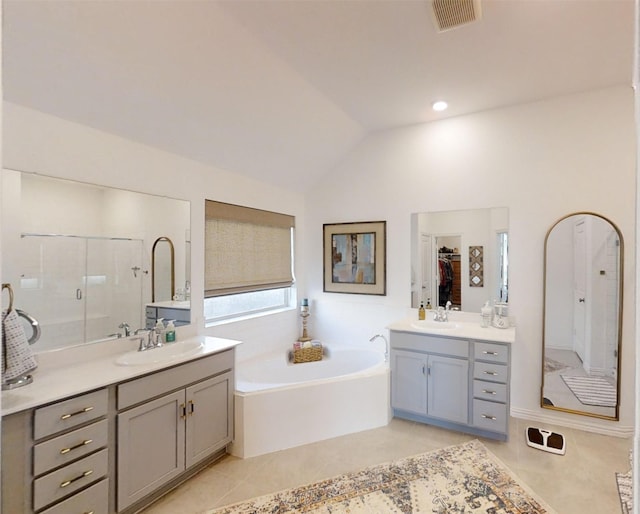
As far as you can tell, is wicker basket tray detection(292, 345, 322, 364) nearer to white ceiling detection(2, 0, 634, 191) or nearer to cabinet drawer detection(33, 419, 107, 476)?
white ceiling detection(2, 0, 634, 191)

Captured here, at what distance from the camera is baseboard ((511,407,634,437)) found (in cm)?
299

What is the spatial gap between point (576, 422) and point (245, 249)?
130 inches

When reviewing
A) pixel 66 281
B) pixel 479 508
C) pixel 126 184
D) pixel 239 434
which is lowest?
pixel 479 508

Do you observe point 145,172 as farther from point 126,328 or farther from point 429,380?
point 429,380

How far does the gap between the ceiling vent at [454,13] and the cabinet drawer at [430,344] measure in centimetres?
225

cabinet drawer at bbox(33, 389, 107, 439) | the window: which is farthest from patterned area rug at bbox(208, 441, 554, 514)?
the window

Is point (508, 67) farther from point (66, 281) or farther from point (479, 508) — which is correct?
point (66, 281)

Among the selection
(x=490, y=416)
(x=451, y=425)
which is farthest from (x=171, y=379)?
(x=490, y=416)

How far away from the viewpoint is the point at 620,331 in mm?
3010

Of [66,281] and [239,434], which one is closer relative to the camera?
[66,281]

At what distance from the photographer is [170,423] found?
2.25 metres

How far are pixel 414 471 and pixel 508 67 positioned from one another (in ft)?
9.73

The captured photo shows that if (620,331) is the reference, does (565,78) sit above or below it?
above

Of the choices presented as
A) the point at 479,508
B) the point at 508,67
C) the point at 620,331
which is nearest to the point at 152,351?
the point at 479,508
